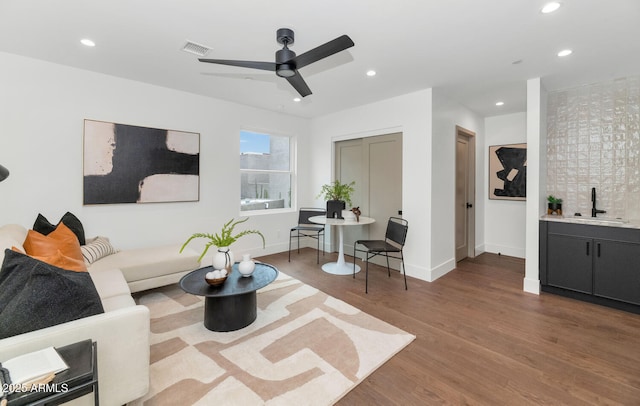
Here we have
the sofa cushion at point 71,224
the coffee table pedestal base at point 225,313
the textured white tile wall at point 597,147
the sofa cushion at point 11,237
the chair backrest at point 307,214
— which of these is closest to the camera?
the sofa cushion at point 11,237

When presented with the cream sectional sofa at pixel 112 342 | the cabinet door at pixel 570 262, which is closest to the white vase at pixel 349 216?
the cabinet door at pixel 570 262

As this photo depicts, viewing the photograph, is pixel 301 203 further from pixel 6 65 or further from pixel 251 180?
pixel 6 65

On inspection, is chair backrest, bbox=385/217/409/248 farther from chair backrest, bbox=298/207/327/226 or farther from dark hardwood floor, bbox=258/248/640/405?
chair backrest, bbox=298/207/327/226

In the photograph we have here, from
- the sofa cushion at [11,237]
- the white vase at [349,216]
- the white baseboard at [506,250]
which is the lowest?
the white baseboard at [506,250]

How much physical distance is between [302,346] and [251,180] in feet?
10.8

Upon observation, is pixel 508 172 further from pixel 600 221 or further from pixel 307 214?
pixel 307 214

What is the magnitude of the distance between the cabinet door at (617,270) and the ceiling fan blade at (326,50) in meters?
3.47

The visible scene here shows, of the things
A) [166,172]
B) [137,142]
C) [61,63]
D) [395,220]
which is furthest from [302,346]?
[61,63]

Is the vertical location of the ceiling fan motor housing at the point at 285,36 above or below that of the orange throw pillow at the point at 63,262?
above

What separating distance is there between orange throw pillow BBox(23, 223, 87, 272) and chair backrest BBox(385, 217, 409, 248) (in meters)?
3.28

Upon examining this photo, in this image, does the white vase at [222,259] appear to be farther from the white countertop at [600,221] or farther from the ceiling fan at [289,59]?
the white countertop at [600,221]

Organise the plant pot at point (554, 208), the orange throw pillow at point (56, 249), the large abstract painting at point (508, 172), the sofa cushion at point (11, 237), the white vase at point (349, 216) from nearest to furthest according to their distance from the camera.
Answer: the sofa cushion at point (11, 237), the orange throw pillow at point (56, 249), the plant pot at point (554, 208), the white vase at point (349, 216), the large abstract painting at point (508, 172)

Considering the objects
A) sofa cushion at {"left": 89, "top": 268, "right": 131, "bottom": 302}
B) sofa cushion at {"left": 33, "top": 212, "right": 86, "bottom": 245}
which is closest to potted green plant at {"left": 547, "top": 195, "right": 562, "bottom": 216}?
sofa cushion at {"left": 89, "top": 268, "right": 131, "bottom": 302}

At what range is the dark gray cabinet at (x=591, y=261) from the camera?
285 centimetres
